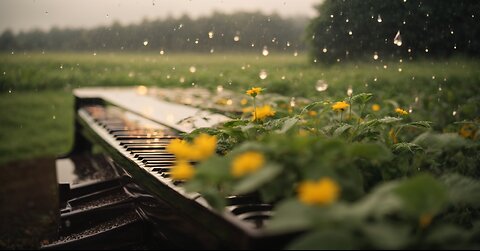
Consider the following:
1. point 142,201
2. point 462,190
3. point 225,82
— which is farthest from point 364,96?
point 225,82

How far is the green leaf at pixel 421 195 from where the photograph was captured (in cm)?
63

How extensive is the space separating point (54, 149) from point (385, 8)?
467 centimetres

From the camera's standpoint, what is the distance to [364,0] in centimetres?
286

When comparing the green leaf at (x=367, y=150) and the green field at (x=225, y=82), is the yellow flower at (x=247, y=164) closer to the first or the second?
the green leaf at (x=367, y=150)

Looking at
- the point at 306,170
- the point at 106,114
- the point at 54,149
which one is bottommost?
the point at 54,149

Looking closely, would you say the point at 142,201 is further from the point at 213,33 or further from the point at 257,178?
the point at 213,33

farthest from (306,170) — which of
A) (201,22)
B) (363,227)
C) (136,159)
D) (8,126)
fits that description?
(8,126)

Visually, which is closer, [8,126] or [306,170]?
[306,170]

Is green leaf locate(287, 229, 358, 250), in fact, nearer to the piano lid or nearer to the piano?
the piano

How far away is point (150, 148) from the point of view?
179 cm

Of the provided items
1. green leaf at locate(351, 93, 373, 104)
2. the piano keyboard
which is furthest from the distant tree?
green leaf at locate(351, 93, 373, 104)

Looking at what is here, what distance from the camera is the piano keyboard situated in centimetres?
100

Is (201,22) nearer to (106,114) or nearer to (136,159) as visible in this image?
(106,114)

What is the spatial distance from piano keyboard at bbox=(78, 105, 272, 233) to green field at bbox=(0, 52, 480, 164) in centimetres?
112
